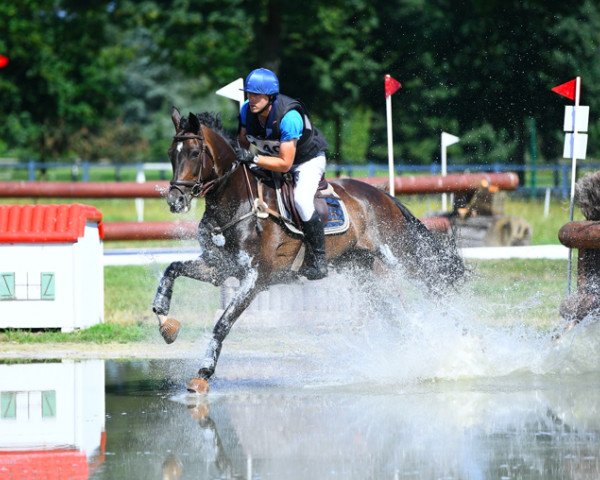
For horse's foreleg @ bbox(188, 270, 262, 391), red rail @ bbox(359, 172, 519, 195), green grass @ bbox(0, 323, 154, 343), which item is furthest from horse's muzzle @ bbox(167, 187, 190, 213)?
red rail @ bbox(359, 172, 519, 195)

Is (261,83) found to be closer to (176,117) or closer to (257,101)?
(257,101)

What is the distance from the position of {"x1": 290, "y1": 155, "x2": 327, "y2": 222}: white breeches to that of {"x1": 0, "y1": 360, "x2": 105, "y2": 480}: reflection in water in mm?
2136

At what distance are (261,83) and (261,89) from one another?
5cm

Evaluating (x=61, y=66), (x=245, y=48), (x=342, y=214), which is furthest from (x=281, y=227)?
(x=61, y=66)

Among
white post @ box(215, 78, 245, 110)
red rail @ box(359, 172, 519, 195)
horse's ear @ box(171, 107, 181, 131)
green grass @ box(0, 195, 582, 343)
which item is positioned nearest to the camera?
horse's ear @ box(171, 107, 181, 131)

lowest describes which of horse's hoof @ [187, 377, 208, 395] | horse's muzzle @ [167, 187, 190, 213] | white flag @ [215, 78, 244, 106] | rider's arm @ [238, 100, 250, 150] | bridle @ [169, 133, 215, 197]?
horse's hoof @ [187, 377, 208, 395]

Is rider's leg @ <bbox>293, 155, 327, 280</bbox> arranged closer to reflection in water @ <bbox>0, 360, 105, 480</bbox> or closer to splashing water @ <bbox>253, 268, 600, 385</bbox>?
splashing water @ <bbox>253, 268, 600, 385</bbox>

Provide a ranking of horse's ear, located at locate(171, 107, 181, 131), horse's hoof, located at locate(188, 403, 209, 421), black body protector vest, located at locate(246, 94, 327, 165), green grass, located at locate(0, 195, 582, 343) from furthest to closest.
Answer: green grass, located at locate(0, 195, 582, 343) < black body protector vest, located at locate(246, 94, 327, 165) < horse's ear, located at locate(171, 107, 181, 131) < horse's hoof, located at locate(188, 403, 209, 421)

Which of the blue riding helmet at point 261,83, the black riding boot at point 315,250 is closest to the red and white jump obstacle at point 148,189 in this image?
Result: the black riding boot at point 315,250

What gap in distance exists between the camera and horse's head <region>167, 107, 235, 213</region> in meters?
8.75

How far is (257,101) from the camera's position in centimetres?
911

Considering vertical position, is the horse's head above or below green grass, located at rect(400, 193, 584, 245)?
above

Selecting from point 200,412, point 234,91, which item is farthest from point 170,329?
point 234,91

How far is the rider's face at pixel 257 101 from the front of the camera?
9.09m
